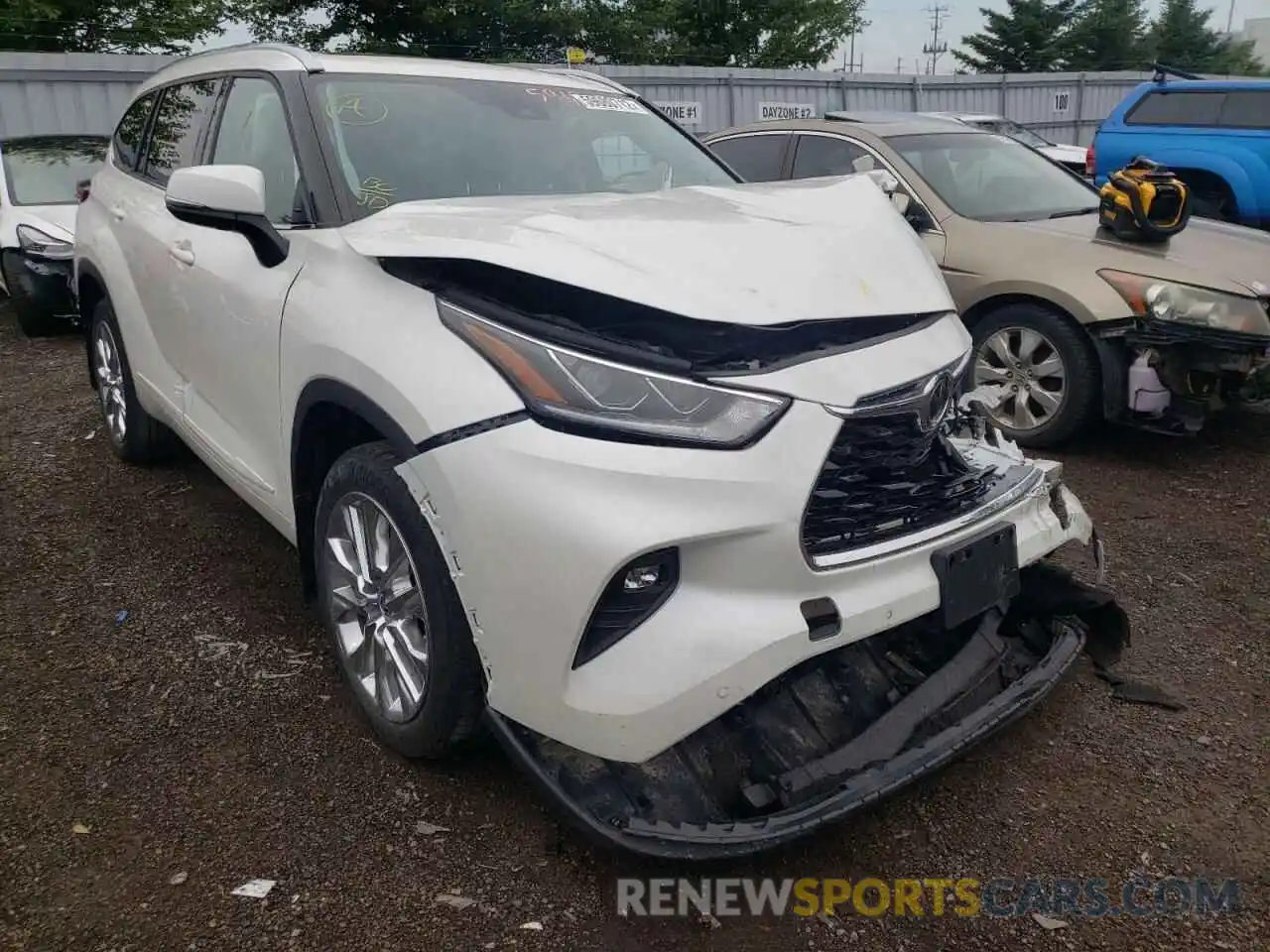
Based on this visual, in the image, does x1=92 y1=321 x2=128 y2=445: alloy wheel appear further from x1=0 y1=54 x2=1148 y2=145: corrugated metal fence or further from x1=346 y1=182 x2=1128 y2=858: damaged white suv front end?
x1=0 y1=54 x2=1148 y2=145: corrugated metal fence

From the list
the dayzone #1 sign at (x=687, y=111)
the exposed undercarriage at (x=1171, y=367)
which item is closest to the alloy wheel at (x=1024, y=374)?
the exposed undercarriage at (x=1171, y=367)

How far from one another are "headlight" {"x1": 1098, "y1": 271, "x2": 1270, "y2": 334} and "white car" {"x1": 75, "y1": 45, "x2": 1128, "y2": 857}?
7.19 feet

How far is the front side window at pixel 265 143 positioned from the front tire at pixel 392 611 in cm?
86

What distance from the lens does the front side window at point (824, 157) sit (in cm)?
600

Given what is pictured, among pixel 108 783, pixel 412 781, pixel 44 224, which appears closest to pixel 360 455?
pixel 412 781

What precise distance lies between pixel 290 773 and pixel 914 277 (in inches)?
80.8

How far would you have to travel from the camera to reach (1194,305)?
461cm

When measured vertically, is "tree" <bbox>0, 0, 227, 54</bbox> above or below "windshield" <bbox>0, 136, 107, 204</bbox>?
above

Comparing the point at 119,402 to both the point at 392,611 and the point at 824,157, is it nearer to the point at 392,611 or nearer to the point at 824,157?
the point at 392,611

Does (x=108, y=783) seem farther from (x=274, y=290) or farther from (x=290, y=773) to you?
(x=274, y=290)

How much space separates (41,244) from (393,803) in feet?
22.8

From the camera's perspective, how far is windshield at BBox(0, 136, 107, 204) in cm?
828

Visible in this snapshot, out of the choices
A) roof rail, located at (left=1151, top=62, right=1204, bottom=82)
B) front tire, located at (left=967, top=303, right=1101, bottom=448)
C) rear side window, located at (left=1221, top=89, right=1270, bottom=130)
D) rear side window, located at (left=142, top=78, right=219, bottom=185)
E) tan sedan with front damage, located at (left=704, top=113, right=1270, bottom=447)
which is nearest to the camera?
rear side window, located at (left=142, top=78, right=219, bottom=185)

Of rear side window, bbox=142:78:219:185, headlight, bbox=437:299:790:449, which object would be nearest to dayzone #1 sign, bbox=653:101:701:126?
rear side window, bbox=142:78:219:185
